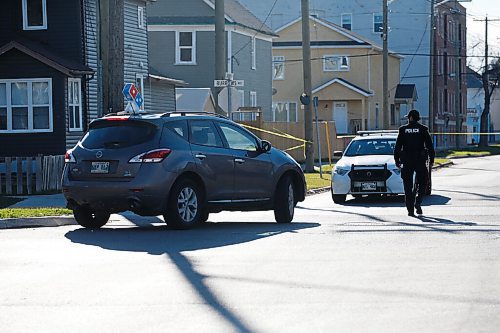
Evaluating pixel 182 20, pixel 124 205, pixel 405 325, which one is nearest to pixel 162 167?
pixel 124 205

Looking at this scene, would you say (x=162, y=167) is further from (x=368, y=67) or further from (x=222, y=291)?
(x=368, y=67)

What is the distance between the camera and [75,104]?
35.1 metres

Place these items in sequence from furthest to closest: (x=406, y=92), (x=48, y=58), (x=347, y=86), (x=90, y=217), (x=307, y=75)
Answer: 1. (x=406, y=92)
2. (x=347, y=86)
3. (x=307, y=75)
4. (x=48, y=58)
5. (x=90, y=217)

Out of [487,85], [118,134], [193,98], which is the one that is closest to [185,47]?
[193,98]

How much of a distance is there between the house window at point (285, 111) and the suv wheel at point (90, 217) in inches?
2101

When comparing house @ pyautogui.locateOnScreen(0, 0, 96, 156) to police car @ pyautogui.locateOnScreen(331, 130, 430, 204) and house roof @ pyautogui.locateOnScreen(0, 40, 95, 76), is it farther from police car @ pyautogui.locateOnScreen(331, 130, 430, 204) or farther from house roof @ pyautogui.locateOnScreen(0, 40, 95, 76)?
police car @ pyautogui.locateOnScreen(331, 130, 430, 204)

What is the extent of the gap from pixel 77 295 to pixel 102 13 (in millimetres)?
14057

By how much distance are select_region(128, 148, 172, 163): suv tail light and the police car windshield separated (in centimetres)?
939

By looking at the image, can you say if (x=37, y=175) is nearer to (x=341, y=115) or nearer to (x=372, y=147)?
(x=372, y=147)

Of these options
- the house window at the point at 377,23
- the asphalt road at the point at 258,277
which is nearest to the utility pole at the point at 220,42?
the asphalt road at the point at 258,277

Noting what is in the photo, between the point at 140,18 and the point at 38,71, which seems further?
the point at 140,18

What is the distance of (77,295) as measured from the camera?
9.62 m

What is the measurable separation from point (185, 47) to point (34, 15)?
16.4 m

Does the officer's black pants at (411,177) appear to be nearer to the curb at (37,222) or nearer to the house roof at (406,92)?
the curb at (37,222)
